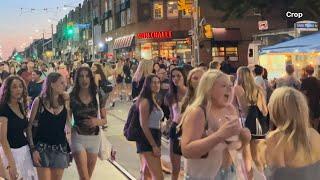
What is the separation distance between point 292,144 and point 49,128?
11.4 feet

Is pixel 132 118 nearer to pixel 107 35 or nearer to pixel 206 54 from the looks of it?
pixel 206 54

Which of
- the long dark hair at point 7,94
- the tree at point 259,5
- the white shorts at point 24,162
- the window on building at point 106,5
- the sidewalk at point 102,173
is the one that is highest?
the window on building at point 106,5

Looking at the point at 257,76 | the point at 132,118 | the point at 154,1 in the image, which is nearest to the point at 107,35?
the point at 154,1

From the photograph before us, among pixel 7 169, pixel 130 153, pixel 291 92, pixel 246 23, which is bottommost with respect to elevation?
pixel 130 153

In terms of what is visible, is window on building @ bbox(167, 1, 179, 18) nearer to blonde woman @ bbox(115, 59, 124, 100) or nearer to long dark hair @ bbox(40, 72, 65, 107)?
blonde woman @ bbox(115, 59, 124, 100)

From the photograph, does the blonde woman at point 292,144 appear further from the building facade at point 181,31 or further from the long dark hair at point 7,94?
the building facade at point 181,31

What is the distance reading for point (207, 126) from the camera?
4.01 m

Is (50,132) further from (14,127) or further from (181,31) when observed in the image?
(181,31)

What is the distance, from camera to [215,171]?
411cm

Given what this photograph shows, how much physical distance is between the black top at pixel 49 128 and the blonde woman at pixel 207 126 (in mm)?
2592

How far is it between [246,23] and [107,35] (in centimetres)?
2730

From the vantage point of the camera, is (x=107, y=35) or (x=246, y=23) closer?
(x=246, y=23)

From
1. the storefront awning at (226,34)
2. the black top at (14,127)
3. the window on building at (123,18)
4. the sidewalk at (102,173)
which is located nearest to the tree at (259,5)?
the storefront awning at (226,34)

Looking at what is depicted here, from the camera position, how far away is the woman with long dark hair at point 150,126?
6.83 meters
